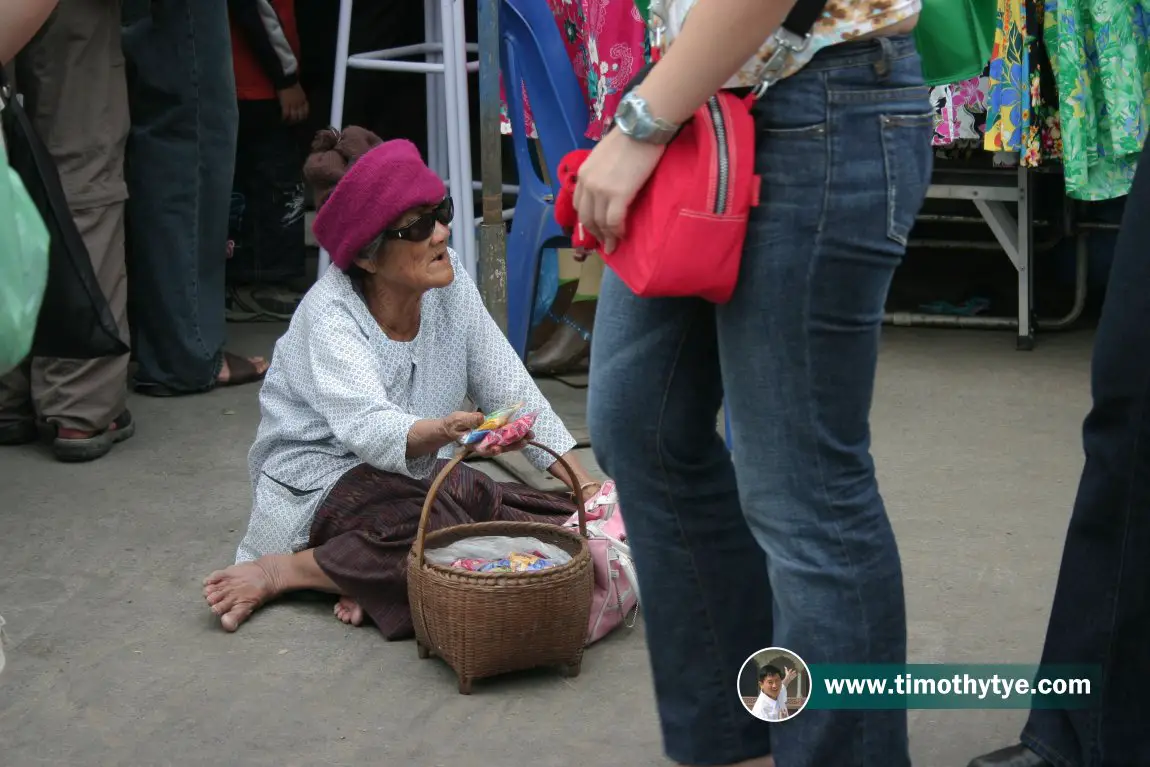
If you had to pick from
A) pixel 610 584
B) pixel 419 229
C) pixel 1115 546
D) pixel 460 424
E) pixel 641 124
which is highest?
pixel 641 124

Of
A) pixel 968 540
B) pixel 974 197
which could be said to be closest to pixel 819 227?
pixel 968 540

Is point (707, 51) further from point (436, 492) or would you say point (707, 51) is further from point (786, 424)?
point (436, 492)

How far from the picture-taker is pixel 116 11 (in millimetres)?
3941

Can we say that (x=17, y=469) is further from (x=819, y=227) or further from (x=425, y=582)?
(x=819, y=227)

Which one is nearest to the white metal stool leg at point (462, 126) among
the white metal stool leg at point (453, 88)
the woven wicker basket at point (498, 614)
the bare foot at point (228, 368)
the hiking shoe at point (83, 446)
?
the white metal stool leg at point (453, 88)

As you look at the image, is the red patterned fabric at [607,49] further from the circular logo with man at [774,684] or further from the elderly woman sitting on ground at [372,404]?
the circular logo with man at [774,684]

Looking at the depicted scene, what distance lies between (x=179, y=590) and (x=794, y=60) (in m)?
1.95

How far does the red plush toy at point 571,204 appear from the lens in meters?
1.88

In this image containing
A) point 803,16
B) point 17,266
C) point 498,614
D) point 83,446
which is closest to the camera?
point 17,266

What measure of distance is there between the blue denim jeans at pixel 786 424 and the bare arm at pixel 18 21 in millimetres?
881

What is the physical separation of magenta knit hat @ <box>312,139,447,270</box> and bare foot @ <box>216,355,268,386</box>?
1.69 metres

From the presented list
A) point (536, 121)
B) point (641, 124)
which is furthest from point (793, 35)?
point (536, 121)

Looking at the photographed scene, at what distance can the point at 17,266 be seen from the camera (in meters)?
1.58

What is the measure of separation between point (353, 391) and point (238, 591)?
1.45ft
